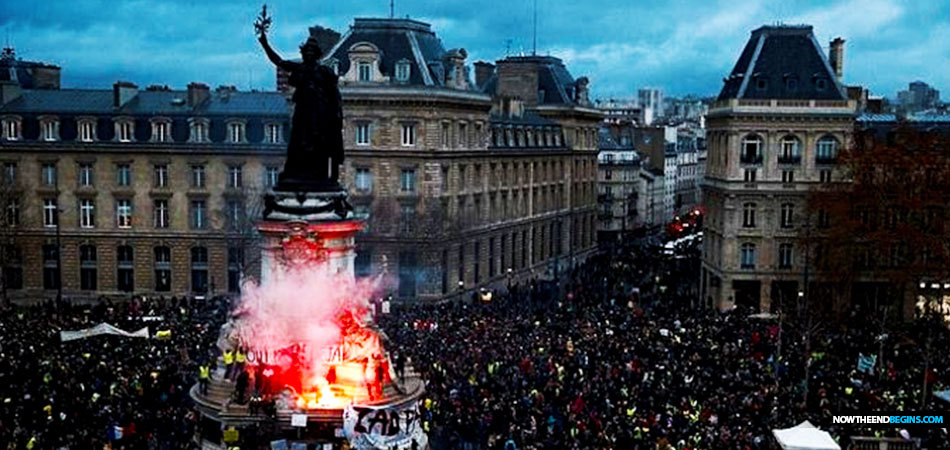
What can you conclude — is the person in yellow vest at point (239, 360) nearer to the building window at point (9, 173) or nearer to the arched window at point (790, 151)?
the building window at point (9, 173)

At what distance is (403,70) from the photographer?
212ft

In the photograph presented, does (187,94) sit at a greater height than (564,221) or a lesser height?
greater

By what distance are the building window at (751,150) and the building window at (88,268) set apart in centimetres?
4029

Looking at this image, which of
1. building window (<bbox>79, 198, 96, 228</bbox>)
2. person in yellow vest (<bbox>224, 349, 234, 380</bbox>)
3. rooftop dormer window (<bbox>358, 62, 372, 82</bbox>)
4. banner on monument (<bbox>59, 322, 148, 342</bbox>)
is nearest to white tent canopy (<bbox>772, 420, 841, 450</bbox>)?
person in yellow vest (<bbox>224, 349, 234, 380</bbox>)

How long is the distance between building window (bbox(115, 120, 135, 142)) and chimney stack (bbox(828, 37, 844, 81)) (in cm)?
4408

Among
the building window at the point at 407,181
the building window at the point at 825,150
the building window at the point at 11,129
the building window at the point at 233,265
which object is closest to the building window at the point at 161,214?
the building window at the point at 233,265

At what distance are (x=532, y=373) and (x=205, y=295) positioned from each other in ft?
104

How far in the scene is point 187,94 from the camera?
230 ft

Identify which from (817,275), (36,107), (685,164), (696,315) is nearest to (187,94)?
(36,107)

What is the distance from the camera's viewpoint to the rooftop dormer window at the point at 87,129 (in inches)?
2611

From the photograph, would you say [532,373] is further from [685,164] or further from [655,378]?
[685,164]

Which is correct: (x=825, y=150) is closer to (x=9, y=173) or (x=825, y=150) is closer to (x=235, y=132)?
A: (x=235, y=132)

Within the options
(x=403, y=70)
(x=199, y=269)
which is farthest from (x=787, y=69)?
(x=199, y=269)

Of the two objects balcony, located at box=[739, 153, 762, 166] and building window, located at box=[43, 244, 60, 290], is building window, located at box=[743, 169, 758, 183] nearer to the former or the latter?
balcony, located at box=[739, 153, 762, 166]
